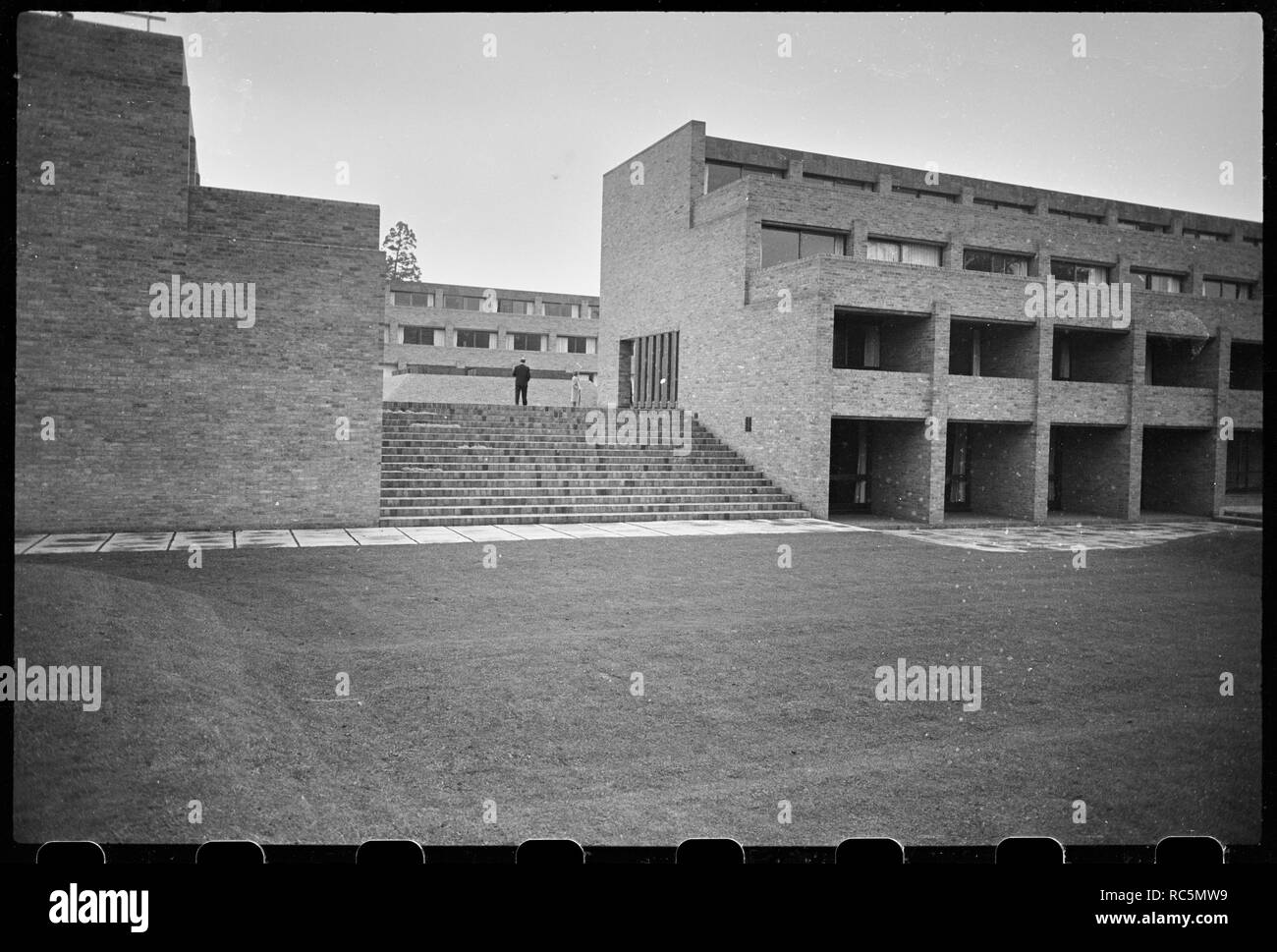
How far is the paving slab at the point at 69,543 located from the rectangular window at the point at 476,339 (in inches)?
1890

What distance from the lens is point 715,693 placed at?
6.93m

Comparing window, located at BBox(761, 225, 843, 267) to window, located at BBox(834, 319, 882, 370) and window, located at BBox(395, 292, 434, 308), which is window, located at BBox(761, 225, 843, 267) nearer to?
window, located at BBox(834, 319, 882, 370)

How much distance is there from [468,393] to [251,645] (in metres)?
34.5

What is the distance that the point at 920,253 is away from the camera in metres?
27.2

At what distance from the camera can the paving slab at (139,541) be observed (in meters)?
13.5

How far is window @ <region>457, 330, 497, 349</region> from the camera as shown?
6225 centimetres

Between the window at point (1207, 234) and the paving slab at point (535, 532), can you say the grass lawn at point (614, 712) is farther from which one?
the window at point (1207, 234)

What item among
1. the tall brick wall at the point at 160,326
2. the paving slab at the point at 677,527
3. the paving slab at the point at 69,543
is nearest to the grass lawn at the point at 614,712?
the paving slab at the point at 69,543

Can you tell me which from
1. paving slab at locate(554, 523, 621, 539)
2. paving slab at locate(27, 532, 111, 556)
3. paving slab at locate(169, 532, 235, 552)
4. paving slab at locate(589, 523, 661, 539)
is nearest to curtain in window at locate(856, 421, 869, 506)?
paving slab at locate(589, 523, 661, 539)

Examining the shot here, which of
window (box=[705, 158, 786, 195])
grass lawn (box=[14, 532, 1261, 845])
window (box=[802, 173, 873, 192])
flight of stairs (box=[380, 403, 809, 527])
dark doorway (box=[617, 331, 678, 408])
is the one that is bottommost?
grass lawn (box=[14, 532, 1261, 845])

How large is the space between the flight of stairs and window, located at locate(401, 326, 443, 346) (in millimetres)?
38422

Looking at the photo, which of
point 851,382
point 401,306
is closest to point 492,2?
point 851,382

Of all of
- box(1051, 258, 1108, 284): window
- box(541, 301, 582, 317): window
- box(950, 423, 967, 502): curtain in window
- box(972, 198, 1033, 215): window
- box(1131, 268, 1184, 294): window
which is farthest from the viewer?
box(541, 301, 582, 317): window

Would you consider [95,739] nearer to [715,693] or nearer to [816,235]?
[715,693]
